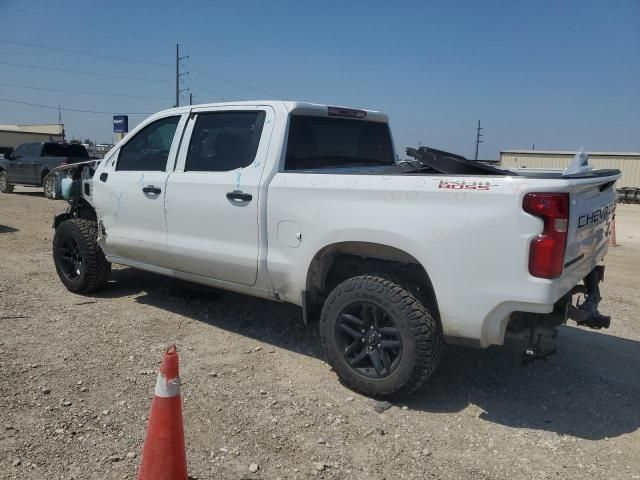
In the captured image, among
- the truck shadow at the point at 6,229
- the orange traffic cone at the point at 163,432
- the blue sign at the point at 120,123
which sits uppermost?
the blue sign at the point at 120,123

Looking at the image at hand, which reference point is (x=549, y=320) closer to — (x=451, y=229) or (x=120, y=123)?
(x=451, y=229)

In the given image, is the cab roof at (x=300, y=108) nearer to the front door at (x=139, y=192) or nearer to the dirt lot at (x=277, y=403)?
the front door at (x=139, y=192)

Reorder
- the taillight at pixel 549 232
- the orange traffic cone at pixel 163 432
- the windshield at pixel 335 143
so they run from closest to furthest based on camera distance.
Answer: the orange traffic cone at pixel 163 432 < the taillight at pixel 549 232 < the windshield at pixel 335 143

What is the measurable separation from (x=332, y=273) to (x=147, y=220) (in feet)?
6.09

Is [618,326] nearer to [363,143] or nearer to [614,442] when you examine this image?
[614,442]

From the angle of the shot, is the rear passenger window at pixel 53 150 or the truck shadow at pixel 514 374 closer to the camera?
the truck shadow at pixel 514 374

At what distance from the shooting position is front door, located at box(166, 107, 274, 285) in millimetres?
4176

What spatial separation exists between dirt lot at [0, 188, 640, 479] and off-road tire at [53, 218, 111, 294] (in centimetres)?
24

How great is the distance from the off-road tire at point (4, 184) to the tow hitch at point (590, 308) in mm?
19894

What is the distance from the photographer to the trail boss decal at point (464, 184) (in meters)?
3.06

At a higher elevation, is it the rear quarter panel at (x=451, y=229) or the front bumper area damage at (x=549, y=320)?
the rear quarter panel at (x=451, y=229)

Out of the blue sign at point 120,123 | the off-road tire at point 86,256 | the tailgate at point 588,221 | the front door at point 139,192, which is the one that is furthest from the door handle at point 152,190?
the blue sign at point 120,123

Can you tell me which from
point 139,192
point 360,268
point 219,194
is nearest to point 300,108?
point 219,194

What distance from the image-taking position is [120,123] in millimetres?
23094
